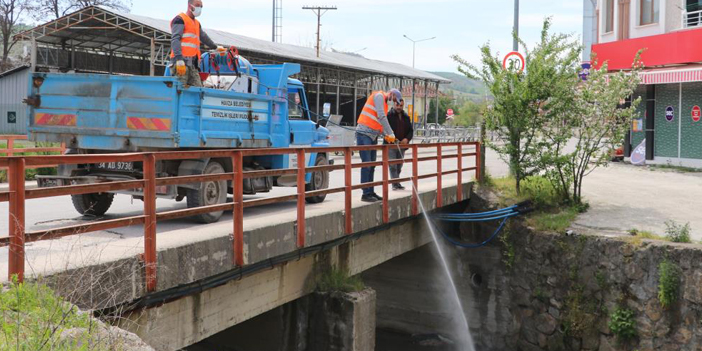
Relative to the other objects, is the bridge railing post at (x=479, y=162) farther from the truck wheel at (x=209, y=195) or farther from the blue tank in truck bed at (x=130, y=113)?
the truck wheel at (x=209, y=195)

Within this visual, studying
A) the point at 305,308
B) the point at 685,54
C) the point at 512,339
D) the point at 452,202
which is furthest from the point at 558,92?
the point at 685,54

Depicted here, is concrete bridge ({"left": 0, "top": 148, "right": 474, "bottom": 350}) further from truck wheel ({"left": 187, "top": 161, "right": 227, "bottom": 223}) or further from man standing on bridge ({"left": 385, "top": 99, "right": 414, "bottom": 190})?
man standing on bridge ({"left": 385, "top": 99, "right": 414, "bottom": 190})

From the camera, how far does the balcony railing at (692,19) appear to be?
2158 cm

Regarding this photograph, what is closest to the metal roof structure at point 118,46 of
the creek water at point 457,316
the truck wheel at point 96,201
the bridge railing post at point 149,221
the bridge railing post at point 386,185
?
the creek water at point 457,316

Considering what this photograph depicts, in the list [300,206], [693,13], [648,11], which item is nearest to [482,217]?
[300,206]

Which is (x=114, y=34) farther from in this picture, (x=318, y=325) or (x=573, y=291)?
(x=573, y=291)

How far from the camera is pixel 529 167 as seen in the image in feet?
44.8

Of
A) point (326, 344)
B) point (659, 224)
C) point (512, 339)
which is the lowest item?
point (512, 339)

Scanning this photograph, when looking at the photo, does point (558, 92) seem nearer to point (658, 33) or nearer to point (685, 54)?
point (685, 54)

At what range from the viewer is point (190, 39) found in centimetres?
937

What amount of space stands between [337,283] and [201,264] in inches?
124

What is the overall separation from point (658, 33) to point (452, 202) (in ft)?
43.9

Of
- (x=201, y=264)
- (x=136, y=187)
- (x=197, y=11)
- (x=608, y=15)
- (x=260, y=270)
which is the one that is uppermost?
(x=608, y=15)

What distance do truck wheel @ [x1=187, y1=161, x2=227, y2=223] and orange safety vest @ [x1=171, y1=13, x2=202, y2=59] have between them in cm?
150
